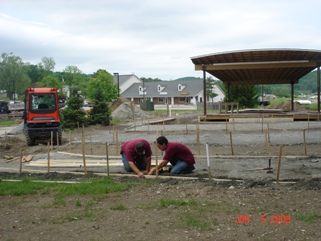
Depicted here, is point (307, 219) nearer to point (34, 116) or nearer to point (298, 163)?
point (298, 163)

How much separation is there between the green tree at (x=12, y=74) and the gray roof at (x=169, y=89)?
2726 cm

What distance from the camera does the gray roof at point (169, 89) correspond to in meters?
77.8

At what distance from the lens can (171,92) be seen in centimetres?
7975

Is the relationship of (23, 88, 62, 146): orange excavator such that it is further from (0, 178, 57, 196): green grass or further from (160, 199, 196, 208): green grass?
(160, 199, 196, 208): green grass

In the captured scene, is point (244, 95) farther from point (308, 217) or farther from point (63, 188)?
point (308, 217)

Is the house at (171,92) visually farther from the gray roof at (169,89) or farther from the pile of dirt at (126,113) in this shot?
the pile of dirt at (126,113)

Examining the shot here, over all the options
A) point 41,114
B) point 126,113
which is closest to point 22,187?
point 41,114

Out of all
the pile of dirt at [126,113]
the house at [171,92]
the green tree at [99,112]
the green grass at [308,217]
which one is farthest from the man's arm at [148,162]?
the house at [171,92]

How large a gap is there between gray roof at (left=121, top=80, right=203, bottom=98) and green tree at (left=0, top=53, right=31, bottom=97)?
89.4 ft

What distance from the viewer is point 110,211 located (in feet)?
20.0

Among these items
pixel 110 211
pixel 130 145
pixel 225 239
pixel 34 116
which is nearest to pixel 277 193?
pixel 225 239

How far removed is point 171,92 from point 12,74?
4029cm

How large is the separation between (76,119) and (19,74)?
7022 cm

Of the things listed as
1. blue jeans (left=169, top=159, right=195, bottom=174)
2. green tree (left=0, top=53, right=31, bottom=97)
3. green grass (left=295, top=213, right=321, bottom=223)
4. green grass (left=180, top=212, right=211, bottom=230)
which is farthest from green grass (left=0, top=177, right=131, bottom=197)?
green tree (left=0, top=53, right=31, bottom=97)
